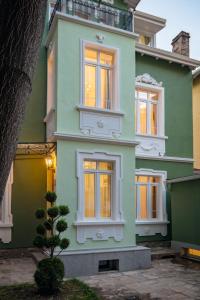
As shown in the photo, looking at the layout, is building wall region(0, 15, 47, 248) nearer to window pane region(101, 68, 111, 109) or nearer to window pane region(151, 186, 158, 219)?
window pane region(101, 68, 111, 109)

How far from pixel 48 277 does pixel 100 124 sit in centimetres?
414

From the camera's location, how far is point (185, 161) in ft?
38.2

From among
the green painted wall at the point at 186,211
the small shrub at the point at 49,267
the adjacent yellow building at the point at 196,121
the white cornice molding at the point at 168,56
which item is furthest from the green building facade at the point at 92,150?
the adjacent yellow building at the point at 196,121

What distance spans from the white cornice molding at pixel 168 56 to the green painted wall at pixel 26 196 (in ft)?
16.3

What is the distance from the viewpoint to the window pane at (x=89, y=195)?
852 centimetres

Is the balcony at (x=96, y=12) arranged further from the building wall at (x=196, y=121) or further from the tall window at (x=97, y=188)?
the building wall at (x=196, y=121)

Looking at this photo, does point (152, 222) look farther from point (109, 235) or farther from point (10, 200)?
point (10, 200)

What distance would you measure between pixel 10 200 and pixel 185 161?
6.07 meters

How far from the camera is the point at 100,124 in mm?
8727

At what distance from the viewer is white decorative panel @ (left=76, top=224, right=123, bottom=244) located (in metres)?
8.06

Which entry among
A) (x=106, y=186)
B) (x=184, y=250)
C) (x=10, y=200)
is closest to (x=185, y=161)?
(x=184, y=250)

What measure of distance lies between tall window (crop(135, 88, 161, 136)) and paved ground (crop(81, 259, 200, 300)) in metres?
4.53

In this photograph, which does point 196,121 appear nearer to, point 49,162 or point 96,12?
point 96,12

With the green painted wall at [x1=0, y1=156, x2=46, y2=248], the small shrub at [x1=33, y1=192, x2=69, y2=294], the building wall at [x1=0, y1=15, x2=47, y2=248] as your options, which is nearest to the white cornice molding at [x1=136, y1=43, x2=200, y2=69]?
the building wall at [x1=0, y1=15, x2=47, y2=248]
